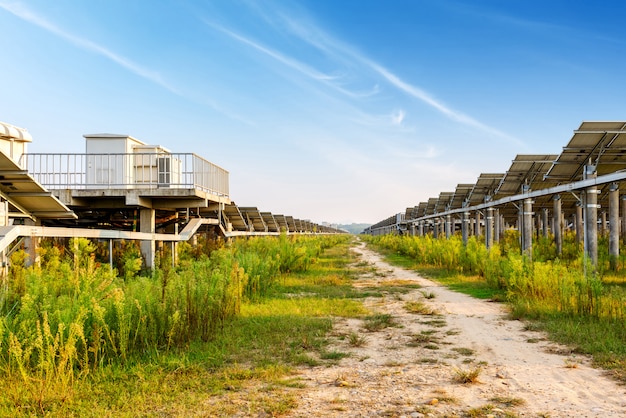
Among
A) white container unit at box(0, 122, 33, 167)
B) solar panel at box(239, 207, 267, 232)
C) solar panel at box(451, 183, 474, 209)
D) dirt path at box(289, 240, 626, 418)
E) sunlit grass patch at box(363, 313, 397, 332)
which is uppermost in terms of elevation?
white container unit at box(0, 122, 33, 167)

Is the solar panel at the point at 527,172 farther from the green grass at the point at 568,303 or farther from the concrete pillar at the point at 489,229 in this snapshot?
the green grass at the point at 568,303

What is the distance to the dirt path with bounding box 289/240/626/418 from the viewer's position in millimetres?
A: 4246

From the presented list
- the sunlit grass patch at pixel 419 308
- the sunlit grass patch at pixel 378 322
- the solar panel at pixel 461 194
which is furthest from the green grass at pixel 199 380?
the solar panel at pixel 461 194

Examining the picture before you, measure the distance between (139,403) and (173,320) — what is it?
1796 millimetres

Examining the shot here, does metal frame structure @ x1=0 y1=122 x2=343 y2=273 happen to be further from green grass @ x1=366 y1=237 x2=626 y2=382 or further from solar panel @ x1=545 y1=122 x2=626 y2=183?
solar panel @ x1=545 y1=122 x2=626 y2=183

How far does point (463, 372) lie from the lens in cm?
506

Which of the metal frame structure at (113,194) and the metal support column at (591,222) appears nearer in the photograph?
the metal frame structure at (113,194)

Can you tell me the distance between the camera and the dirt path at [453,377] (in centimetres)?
425

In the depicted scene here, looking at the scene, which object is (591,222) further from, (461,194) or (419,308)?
(461,194)

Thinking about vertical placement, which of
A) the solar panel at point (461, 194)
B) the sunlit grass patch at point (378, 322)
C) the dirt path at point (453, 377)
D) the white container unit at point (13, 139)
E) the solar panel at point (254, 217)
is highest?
the white container unit at point (13, 139)

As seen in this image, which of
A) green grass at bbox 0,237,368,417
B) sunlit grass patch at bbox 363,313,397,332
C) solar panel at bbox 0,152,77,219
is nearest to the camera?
green grass at bbox 0,237,368,417

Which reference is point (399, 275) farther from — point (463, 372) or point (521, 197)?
point (463, 372)

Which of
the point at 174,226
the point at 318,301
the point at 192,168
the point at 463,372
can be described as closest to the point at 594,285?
the point at 463,372

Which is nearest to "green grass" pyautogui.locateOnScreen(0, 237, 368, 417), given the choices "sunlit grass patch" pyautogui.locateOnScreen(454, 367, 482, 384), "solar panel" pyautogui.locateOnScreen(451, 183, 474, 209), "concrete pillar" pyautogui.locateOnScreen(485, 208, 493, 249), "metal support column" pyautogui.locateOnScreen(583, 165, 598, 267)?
"sunlit grass patch" pyautogui.locateOnScreen(454, 367, 482, 384)
